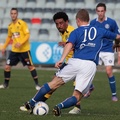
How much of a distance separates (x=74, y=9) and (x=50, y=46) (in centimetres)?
527

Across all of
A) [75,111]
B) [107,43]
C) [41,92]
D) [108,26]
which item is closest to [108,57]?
[107,43]

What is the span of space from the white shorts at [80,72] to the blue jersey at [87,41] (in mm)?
101

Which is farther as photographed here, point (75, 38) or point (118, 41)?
point (118, 41)

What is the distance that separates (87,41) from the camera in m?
8.16

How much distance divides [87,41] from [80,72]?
1.62ft

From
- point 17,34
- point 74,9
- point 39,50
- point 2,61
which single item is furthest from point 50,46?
point 17,34

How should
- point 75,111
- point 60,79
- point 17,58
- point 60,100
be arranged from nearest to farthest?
point 60,79 < point 75,111 < point 60,100 < point 17,58

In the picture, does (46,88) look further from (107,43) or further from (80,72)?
(107,43)

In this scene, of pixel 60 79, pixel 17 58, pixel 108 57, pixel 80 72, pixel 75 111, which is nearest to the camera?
pixel 80 72

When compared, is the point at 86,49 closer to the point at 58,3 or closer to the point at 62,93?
the point at 62,93

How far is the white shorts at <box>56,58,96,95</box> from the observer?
810 cm

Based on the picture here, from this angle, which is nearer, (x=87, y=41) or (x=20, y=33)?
(x=87, y=41)

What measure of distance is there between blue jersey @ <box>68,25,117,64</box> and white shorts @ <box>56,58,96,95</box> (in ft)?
0.33

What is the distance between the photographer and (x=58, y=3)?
96.8 ft
